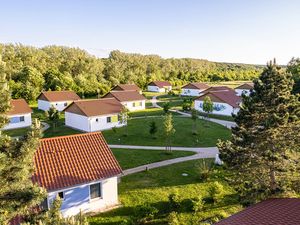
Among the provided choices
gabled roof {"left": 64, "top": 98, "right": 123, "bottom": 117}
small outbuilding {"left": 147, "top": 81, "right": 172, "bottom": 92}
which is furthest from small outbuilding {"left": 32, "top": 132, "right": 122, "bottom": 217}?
small outbuilding {"left": 147, "top": 81, "right": 172, "bottom": 92}

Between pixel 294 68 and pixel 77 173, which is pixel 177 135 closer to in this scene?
pixel 77 173

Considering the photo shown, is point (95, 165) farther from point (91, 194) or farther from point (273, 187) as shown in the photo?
point (273, 187)

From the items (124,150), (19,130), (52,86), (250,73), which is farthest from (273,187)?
(250,73)

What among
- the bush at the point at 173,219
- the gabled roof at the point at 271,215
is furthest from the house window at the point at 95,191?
the gabled roof at the point at 271,215

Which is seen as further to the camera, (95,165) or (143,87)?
(143,87)

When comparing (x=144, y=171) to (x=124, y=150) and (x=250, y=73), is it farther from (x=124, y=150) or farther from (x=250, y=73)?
(x=250, y=73)

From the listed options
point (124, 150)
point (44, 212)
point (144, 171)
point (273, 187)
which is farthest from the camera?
point (124, 150)

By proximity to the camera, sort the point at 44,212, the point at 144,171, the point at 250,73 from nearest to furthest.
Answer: the point at 44,212
the point at 144,171
the point at 250,73

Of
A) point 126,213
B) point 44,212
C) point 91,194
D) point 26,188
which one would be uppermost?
point 26,188

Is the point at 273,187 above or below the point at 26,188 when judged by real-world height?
below
